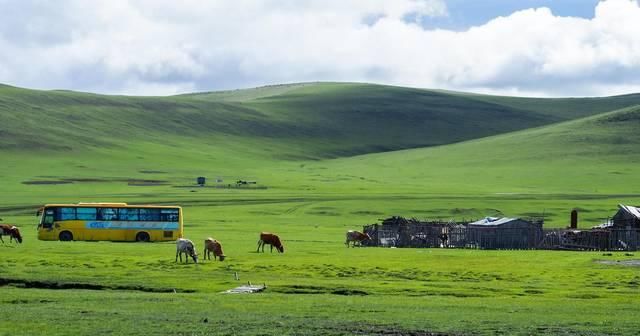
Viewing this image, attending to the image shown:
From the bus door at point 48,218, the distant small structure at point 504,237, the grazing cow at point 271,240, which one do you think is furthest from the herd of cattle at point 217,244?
the bus door at point 48,218

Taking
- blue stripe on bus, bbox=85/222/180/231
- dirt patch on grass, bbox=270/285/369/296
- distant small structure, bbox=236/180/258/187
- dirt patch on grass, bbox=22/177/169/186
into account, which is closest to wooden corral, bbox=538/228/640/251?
blue stripe on bus, bbox=85/222/180/231

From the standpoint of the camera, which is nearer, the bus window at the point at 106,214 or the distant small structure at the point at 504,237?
the distant small structure at the point at 504,237

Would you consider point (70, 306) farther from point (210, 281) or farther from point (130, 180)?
point (130, 180)

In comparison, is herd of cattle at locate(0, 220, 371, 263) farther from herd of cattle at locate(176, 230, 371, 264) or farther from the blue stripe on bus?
the blue stripe on bus

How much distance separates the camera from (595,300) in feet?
128

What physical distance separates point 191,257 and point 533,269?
17.2 meters

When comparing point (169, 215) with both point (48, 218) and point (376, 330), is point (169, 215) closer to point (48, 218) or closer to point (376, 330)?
point (48, 218)

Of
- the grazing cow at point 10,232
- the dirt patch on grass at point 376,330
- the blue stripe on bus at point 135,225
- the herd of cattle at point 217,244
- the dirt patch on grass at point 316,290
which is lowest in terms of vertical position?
the dirt patch on grass at point 376,330

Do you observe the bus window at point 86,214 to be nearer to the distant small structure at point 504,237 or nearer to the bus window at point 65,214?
the bus window at point 65,214

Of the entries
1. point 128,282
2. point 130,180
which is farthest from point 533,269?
point 130,180

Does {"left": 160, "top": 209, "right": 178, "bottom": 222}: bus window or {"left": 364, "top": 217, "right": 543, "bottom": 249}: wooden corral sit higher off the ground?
{"left": 160, "top": 209, "right": 178, "bottom": 222}: bus window

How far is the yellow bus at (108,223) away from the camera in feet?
249

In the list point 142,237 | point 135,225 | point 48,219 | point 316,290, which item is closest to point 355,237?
point 142,237

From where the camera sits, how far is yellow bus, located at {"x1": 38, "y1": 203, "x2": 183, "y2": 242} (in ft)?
249
